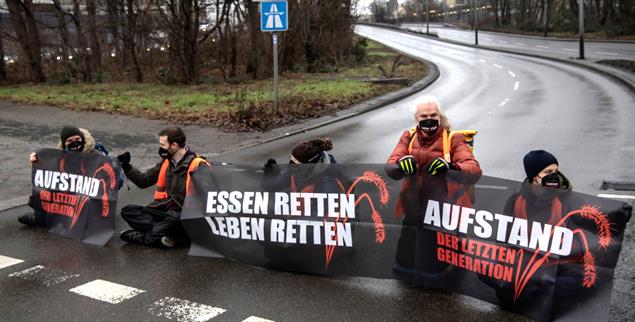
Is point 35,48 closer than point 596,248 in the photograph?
No

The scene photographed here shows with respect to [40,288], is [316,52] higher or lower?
higher

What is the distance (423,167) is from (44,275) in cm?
359

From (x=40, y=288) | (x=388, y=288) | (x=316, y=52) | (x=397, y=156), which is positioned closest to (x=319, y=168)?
(x=397, y=156)

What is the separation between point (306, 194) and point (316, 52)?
29.5 metres

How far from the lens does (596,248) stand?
13.5 feet

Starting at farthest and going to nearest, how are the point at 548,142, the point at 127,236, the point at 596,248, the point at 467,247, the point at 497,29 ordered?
the point at 497,29
the point at 548,142
the point at 127,236
the point at 467,247
the point at 596,248

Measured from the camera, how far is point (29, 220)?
716 centimetres

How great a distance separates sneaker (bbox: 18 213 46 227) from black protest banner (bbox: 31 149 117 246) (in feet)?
0.43

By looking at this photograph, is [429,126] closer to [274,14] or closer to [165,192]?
[165,192]

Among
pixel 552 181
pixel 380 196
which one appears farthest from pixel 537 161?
pixel 380 196

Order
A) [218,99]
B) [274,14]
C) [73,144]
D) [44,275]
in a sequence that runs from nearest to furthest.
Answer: [44,275] → [73,144] → [274,14] → [218,99]

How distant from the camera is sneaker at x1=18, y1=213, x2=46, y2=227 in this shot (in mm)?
7125

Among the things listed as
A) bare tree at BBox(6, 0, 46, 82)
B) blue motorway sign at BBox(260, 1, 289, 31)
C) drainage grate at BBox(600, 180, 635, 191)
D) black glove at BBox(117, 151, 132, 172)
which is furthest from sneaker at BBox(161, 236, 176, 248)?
bare tree at BBox(6, 0, 46, 82)

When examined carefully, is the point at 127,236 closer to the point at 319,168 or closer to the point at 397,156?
the point at 319,168
